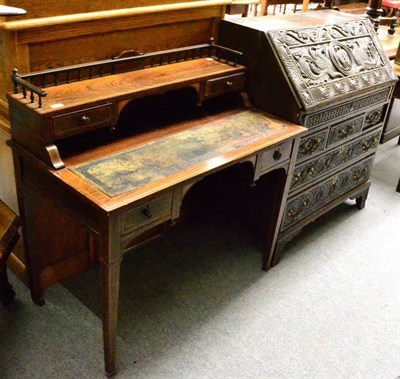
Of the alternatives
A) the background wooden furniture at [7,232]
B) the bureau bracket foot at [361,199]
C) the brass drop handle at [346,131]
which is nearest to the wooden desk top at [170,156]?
the background wooden furniture at [7,232]

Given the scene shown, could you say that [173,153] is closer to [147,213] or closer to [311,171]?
[147,213]

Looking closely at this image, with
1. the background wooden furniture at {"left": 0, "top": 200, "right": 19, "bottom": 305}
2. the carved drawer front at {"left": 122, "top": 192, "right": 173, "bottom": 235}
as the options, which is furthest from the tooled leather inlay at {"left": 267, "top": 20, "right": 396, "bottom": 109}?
the background wooden furniture at {"left": 0, "top": 200, "right": 19, "bottom": 305}

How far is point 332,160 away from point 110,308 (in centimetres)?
145

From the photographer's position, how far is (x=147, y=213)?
165cm

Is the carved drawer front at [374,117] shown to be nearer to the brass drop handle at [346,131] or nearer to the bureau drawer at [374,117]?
the bureau drawer at [374,117]

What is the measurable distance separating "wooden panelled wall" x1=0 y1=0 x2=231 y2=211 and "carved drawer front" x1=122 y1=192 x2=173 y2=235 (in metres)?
0.66

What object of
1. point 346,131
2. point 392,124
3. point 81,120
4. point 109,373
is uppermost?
point 81,120

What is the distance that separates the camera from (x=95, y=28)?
6.28ft

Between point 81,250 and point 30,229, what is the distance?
1.32 feet

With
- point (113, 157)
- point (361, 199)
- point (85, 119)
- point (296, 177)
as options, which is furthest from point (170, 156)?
point (361, 199)

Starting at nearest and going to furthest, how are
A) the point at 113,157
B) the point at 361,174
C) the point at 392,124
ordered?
the point at 113,157
the point at 361,174
the point at 392,124

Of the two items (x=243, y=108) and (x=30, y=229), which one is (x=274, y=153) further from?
(x=30, y=229)

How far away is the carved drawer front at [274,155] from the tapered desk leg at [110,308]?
776mm

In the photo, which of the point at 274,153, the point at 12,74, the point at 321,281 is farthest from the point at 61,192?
the point at 321,281
